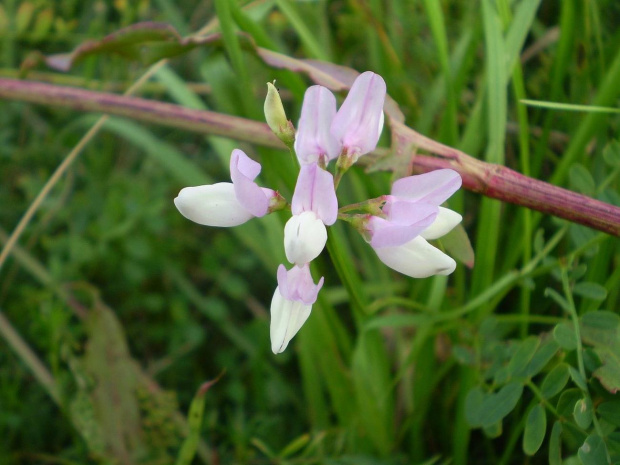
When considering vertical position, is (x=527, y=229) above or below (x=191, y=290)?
above

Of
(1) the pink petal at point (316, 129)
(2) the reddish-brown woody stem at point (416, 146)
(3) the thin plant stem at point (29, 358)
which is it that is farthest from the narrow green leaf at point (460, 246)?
(3) the thin plant stem at point (29, 358)

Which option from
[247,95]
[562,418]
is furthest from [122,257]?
[562,418]

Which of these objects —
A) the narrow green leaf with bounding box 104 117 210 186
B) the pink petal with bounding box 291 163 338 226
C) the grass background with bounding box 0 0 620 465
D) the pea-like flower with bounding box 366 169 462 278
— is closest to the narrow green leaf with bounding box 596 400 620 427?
the grass background with bounding box 0 0 620 465

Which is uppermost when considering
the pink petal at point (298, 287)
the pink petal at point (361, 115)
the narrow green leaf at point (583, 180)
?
the pink petal at point (361, 115)

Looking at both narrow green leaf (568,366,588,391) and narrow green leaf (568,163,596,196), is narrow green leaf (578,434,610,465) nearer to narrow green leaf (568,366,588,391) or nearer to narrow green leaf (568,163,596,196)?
narrow green leaf (568,366,588,391)

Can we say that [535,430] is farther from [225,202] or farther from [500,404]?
[225,202]

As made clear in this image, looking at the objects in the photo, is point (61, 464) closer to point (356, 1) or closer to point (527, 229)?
point (527, 229)

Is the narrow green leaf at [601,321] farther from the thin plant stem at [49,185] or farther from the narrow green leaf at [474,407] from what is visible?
the thin plant stem at [49,185]
